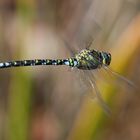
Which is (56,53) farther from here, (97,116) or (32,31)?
(97,116)

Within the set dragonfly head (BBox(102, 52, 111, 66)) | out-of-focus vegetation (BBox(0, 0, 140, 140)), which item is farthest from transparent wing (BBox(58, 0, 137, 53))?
dragonfly head (BBox(102, 52, 111, 66))

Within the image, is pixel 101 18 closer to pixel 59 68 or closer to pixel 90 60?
pixel 59 68

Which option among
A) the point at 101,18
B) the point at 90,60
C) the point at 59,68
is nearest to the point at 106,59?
the point at 90,60

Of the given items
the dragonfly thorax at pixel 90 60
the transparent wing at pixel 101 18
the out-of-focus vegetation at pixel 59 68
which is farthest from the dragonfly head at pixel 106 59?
the transparent wing at pixel 101 18

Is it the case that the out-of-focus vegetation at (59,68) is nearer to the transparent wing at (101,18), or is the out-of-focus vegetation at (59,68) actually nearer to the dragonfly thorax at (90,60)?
the transparent wing at (101,18)

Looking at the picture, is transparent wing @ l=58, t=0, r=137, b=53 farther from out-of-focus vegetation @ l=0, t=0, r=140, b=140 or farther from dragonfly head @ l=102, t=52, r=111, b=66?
dragonfly head @ l=102, t=52, r=111, b=66

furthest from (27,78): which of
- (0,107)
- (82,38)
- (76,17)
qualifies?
(76,17)
